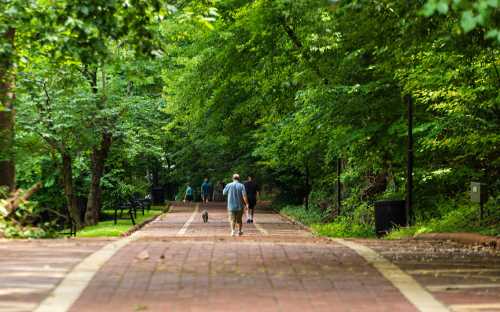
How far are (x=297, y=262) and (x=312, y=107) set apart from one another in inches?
568

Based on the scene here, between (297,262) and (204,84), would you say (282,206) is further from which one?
(297,262)

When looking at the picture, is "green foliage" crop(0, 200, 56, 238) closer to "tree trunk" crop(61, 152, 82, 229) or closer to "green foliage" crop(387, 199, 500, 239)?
"green foliage" crop(387, 199, 500, 239)

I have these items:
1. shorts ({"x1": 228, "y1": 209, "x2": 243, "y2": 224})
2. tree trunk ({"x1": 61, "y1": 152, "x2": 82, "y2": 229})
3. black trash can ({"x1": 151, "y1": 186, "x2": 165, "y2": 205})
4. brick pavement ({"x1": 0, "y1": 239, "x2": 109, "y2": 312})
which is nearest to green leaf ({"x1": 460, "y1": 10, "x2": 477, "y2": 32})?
brick pavement ({"x1": 0, "y1": 239, "x2": 109, "y2": 312})

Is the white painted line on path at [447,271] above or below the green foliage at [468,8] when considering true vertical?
below

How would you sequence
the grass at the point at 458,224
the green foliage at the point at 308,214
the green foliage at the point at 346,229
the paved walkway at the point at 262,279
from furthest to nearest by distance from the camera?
1. the green foliage at the point at 308,214
2. the green foliage at the point at 346,229
3. the grass at the point at 458,224
4. the paved walkway at the point at 262,279

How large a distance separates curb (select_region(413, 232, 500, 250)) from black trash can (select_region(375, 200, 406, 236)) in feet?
10.5

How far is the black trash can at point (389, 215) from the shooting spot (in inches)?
967

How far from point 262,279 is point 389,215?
1437cm

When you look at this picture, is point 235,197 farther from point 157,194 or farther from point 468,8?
point 157,194

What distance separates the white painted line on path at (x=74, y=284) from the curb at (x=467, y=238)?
23.7 ft

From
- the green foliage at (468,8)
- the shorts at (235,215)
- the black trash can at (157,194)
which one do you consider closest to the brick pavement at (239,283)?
the green foliage at (468,8)

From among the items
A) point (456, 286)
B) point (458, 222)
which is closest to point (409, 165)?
point (458, 222)

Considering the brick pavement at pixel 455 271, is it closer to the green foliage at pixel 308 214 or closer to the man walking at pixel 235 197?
the man walking at pixel 235 197

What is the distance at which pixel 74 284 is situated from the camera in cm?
1019
